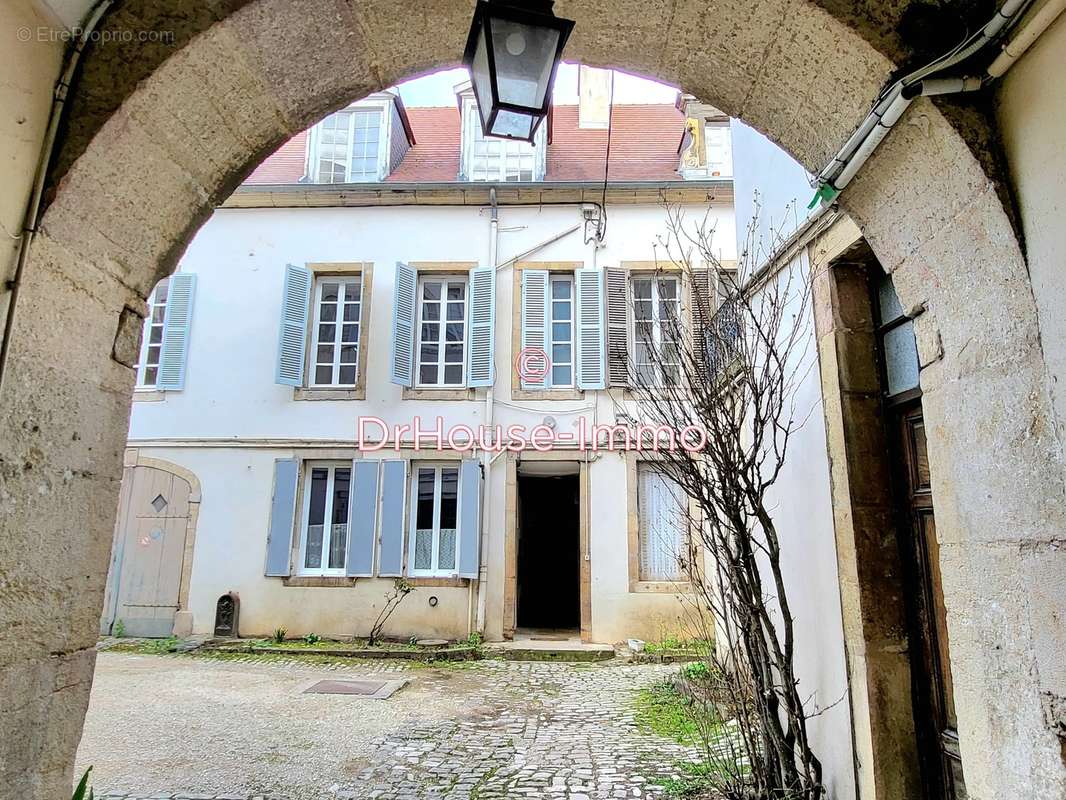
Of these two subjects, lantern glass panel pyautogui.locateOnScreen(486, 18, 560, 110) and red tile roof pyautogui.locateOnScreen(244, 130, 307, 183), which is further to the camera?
red tile roof pyautogui.locateOnScreen(244, 130, 307, 183)

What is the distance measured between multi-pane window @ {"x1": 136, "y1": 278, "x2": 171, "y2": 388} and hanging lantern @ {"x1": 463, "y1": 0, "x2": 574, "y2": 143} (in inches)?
350

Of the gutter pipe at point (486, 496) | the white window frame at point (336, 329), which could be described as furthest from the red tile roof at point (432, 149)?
the white window frame at point (336, 329)

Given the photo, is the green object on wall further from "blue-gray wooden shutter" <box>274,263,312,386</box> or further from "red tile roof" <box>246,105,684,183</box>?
"blue-gray wooden shutter" <box>274,263,312,386</box>

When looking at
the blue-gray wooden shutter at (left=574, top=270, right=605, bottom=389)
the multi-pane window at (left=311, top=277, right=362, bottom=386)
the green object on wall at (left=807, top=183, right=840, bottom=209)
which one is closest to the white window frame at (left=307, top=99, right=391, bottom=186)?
the multi-pane window at (left=311, top=277, right=362, bottom=386)

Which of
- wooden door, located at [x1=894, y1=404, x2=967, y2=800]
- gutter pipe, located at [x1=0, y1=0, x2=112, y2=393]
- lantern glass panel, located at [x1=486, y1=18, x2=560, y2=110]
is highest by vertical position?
lantern glass panel, located at [x1=486, y1=18, x2=560, y2=110]

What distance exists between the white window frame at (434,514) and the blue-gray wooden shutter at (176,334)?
3569 mm

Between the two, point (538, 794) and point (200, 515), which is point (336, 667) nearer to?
point (200, 515)

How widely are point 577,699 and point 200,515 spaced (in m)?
5.82

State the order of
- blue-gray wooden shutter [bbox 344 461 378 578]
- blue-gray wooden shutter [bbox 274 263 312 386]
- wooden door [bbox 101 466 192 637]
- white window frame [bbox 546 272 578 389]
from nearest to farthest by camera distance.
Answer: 1. blue-gray wooden shutter [bbox 344 461 378 578]
2. wooden door [bbox 101 466 192 637]
3. blue-gray wooden shutter [bbox 274 263 312 386]
4. white window frame [bbox 546 272 578 389]

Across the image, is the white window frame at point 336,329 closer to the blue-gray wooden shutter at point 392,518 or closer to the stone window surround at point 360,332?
the stone window surround at point 360,332

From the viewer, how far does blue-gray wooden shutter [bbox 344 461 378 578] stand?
27.1 ft

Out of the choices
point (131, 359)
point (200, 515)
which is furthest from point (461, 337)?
point (131, 359)

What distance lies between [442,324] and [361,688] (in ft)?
16.3

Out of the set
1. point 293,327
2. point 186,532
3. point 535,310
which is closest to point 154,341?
point 293,327
